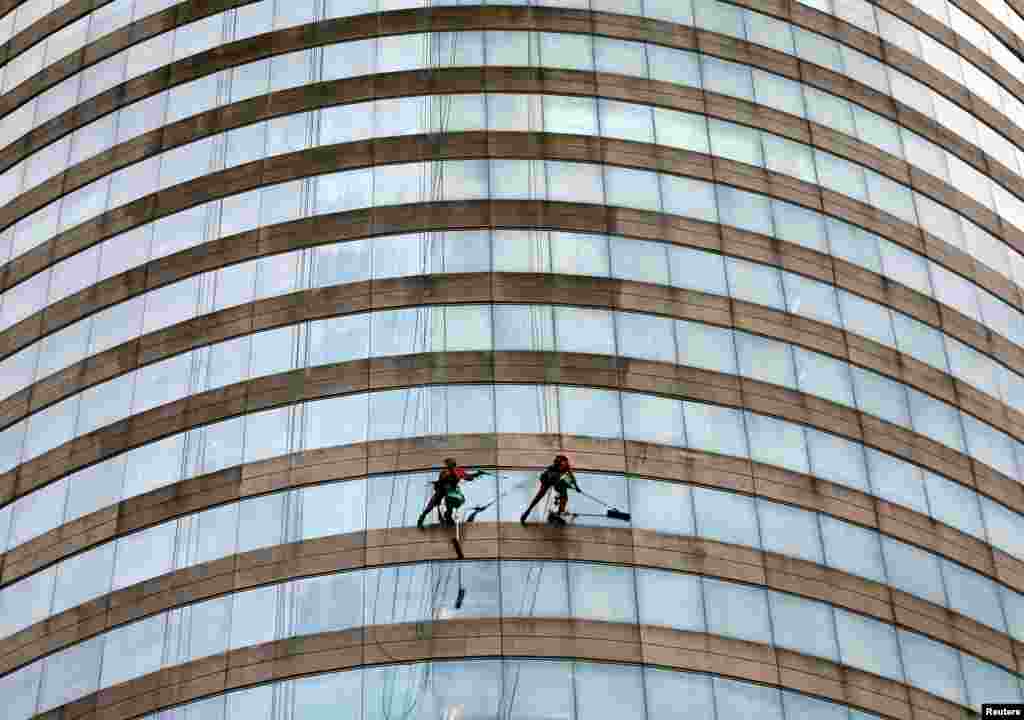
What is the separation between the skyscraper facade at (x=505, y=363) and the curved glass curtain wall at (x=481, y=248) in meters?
0.13

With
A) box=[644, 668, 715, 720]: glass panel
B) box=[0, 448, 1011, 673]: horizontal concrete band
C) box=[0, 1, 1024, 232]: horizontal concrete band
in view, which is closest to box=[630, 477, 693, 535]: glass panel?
box=[0, 448, 1011, 673]: horizontal concrete band

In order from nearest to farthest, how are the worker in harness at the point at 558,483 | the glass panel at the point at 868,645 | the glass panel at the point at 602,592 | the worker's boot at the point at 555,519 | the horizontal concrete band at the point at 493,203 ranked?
the glass panel at the point at 602,592
the worker in harness at the point at 558,483
the worker's boot at the point at 555,519
the glass panel at the point at 868,645
the horizontal concrete band at the point at 493,203

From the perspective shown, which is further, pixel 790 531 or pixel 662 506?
pixel 790 531

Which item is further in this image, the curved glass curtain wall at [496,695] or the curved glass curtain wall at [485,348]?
the curved glass curtain wall at [485,348]

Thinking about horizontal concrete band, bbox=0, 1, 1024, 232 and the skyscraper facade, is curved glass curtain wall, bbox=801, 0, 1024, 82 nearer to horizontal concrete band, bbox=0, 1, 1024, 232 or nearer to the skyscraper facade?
the skyscraper facade

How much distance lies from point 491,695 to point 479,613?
2.42 metres

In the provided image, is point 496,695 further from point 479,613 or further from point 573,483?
point 573,483

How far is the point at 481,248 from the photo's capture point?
59156mm

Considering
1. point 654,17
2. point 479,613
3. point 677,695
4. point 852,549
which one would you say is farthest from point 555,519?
point 654,17

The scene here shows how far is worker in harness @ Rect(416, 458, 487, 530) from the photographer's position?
5272 centimetres

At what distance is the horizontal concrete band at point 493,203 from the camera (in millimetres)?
61406

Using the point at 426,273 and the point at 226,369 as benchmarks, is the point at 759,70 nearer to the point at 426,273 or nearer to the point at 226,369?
the point at 426,273

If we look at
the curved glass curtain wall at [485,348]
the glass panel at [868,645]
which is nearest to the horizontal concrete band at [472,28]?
the curved glass curtain wall at [485,348]

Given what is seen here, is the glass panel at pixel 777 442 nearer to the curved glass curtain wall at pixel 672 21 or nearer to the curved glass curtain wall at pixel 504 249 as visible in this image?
the curved glass curtain wall at pixel 504 249
